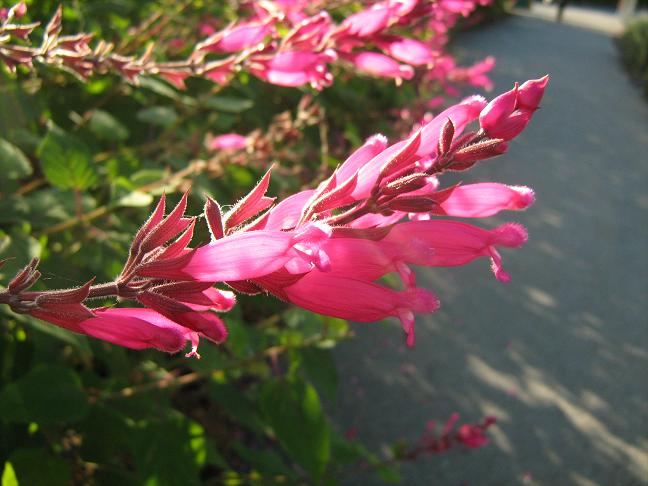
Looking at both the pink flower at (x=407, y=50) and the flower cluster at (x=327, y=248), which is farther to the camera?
the pink flower at (x=407, y=50)

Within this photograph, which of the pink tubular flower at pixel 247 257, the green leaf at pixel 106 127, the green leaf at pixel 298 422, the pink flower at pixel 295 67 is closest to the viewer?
the pink tubular flower at pixel 247 257

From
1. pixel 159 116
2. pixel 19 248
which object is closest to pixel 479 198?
pixel 19 248

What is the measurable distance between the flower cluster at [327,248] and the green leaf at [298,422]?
3.46 ft

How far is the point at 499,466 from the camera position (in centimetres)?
319

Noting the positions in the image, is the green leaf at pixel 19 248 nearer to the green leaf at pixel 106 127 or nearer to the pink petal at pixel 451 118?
the green leaf at pixel 106 127

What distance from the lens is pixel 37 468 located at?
144 cm

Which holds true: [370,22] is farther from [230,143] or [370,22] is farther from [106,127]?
[106,127]

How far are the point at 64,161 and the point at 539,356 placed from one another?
3.30 metres

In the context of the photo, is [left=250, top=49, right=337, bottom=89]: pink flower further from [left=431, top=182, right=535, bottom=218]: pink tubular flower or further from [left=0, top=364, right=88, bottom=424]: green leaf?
[left=0, top=364, right=88, bottom=424]: green leaf

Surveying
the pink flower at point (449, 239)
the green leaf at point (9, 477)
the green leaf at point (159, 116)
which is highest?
the pink flower at point (449, 239)

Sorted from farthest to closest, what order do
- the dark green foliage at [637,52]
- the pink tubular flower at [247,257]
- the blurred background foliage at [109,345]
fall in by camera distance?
the dark green foliage at [637,52] < the blurred background foliage at [109,345] < the pink tubular flower at [247,257]

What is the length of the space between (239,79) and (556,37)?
56.5ft

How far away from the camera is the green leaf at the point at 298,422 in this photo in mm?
1751

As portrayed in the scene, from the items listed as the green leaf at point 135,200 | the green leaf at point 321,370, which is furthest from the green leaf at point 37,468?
the green leaf at point 321,370
